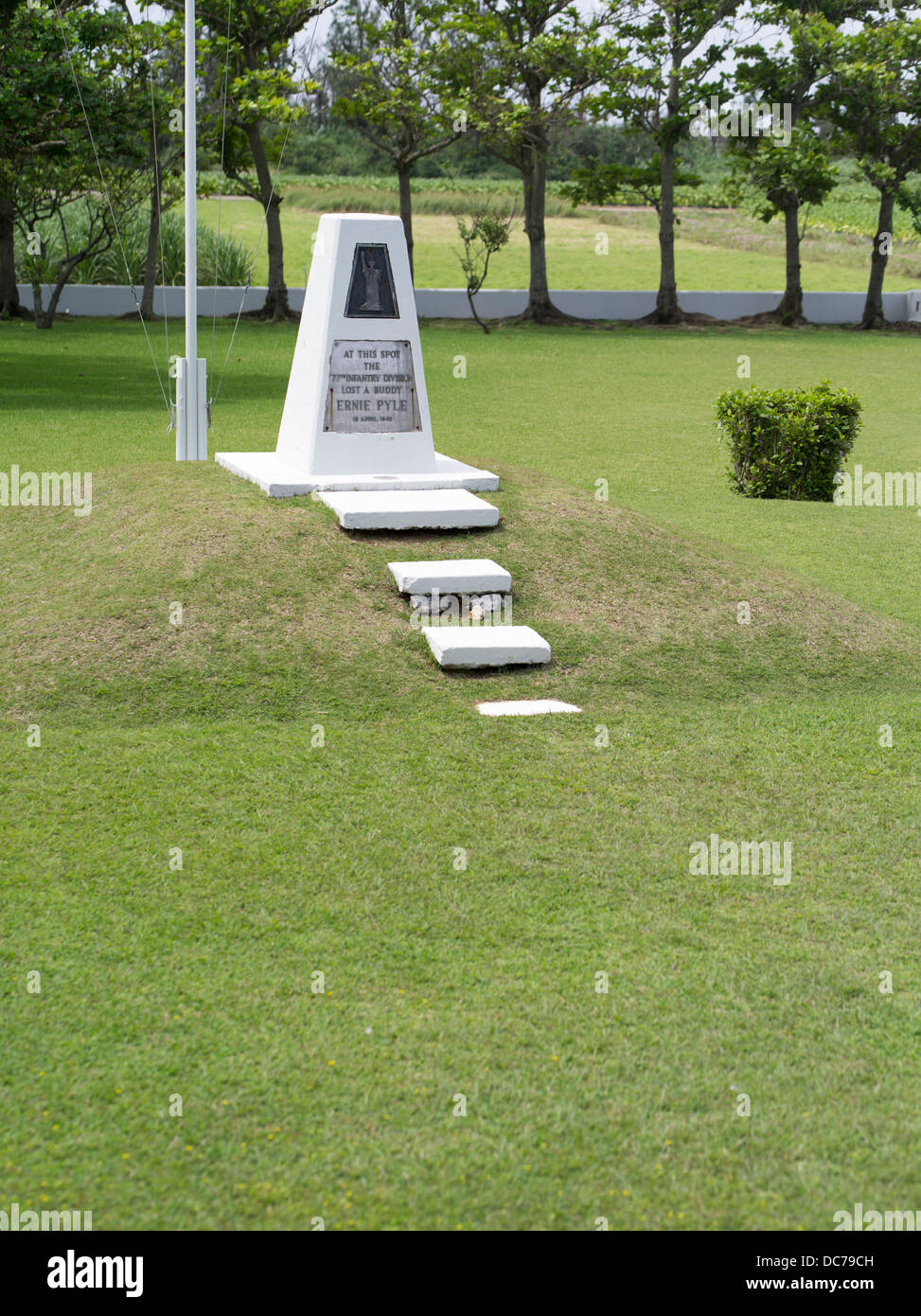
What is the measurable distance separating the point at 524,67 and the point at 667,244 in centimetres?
550

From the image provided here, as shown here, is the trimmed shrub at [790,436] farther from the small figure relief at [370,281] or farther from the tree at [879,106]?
the tree at [879,106]

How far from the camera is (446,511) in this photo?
7832mm

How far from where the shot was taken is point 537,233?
106 ft

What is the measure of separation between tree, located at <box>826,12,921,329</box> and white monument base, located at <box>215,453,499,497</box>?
25302 mm

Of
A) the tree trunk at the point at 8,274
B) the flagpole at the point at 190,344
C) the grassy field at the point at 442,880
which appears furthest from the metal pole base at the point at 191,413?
the tree trunk at the point at 8,274

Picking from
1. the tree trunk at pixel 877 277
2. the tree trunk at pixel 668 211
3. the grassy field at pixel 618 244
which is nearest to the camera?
the tree trunk at pixel 668 211

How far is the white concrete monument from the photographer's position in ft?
27.7

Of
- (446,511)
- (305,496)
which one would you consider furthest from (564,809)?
(305,496)

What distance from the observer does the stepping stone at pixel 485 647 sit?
6.61m

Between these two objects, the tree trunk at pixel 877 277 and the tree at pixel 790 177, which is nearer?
the tree at pixel 790 177

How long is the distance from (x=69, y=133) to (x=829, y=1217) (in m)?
17.1

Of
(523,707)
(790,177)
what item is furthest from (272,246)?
(523,707)

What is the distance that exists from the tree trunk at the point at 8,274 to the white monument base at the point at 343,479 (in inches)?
781

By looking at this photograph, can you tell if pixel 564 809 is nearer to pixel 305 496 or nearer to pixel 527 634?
pixel 527 634
